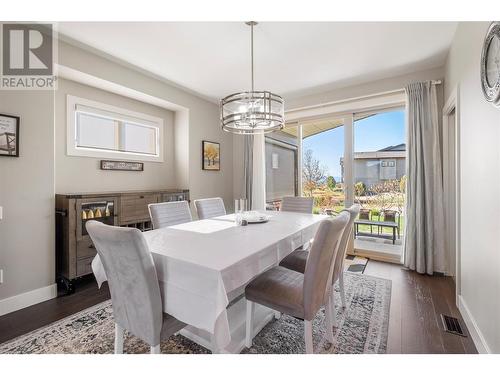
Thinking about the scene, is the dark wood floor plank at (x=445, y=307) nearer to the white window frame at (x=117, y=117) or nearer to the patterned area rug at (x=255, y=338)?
the patterned area rug at (x=255, y=338)

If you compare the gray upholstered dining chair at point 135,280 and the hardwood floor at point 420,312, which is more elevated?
the gray upholstered dining chair at point 135,280

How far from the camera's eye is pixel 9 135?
2.13m

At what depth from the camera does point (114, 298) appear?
1389 millimetres

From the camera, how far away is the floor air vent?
1.87 m

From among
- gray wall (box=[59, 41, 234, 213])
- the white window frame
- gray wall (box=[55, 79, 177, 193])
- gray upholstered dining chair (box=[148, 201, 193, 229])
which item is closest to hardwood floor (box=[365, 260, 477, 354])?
gray upholstered dining chair (box=[148, 201, 193, 229])

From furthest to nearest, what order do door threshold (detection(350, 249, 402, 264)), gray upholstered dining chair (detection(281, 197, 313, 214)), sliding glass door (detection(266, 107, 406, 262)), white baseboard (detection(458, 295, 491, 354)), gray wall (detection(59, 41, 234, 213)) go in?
sliding glass door (detection(266, 107, 406, 262)), door threshold (detection(350, 249, 402, 264)), gray upholstered dining chair (detection(281, 197, 313, 214)), gray wall (detection(59, 41, 234, 213)), white baseboard (detection(458, 295, 491, 354))

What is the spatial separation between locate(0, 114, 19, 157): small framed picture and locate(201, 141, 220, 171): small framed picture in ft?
7.97

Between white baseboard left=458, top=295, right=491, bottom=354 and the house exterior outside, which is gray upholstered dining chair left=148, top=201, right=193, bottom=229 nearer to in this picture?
white baseboard left=458, top=295, right=491, bottom=354

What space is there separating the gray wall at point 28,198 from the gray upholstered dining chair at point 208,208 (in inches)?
57.1

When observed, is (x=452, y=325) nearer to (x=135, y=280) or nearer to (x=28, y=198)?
(x=135, y=280)

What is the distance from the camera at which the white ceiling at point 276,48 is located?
227 centimetres

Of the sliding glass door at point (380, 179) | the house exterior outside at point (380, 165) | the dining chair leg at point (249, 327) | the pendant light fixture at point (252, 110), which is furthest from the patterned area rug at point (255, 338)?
the house exterior outside at point (380, 165)

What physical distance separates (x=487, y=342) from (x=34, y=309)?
356cm
